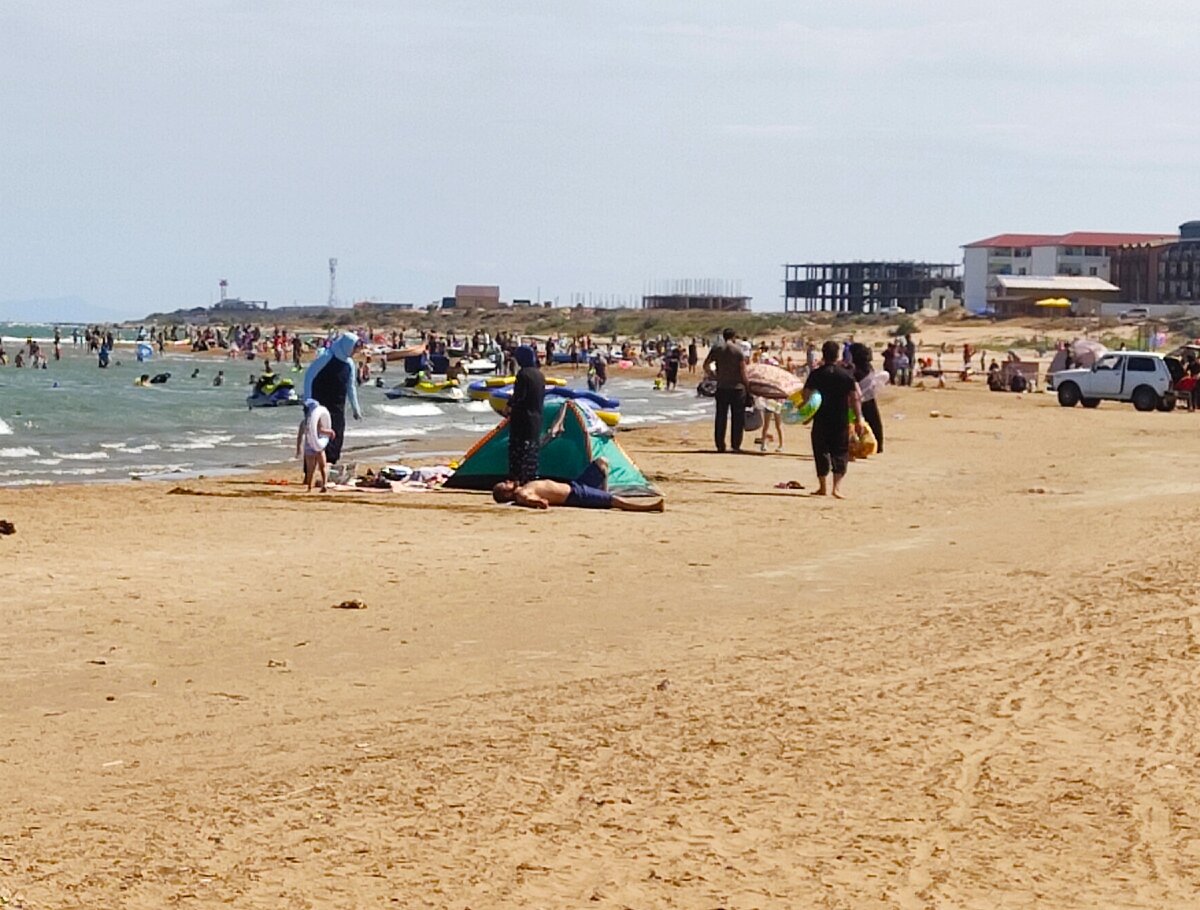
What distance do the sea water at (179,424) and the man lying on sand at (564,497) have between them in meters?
9.50

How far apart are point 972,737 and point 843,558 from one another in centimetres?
508

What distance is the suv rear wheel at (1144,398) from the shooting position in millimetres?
36000

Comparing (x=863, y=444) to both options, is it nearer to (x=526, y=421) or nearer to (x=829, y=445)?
(x=829, y=445)

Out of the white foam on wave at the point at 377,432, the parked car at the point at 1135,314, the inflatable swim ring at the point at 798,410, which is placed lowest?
the white foam on wave at the point at 377,432

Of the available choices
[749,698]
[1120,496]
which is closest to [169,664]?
[749,698]

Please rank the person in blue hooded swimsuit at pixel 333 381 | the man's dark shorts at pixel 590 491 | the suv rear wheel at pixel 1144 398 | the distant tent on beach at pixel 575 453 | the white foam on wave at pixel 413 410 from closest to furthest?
the man's dark shorts at pixel 590 491
the distant tent on beach at pixel 575 453
the person in blue hooded swimsuit at pixel 333 381
the suv rear wheel at pixel 1144 398
the white foam on wave at pixel 413 410

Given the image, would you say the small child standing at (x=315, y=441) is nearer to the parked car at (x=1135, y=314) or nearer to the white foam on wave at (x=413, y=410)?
the white foam on wave at (x=413, y=410)

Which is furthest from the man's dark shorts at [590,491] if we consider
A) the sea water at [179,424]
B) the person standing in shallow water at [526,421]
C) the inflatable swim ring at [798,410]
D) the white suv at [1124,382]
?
the white suv at [1124,382]

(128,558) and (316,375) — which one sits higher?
(316,375)

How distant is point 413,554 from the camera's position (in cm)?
1157

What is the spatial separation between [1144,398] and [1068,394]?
1.72 metres

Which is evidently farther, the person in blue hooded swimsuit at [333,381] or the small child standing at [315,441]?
the person in blue hooded swimsuit at [333,381]

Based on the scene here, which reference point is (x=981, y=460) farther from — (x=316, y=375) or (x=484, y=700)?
(x=484, y=700)

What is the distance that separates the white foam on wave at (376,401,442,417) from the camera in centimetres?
4346
